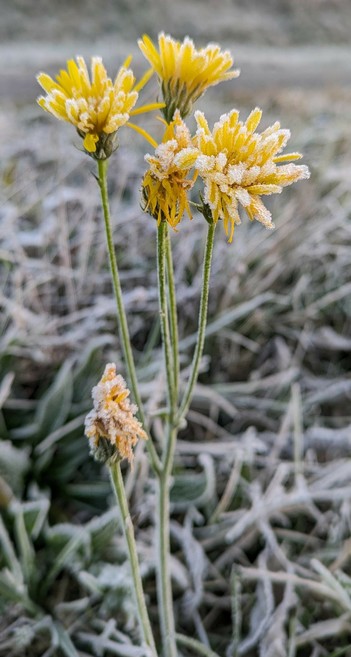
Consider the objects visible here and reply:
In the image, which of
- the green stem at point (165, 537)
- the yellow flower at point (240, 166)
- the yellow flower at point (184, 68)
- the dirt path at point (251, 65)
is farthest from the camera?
the dirt path at point (251, 65)

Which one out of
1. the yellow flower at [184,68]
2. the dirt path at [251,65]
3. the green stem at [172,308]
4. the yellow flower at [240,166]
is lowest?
the green stem at [172,308]

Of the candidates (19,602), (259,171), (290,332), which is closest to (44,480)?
(19,602)

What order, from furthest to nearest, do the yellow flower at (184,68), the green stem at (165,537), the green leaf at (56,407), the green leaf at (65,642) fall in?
the green leaf at (56,407) → the green leaf at (65,642) → the green stem at (165,537) → the yellow flower at (184,68)

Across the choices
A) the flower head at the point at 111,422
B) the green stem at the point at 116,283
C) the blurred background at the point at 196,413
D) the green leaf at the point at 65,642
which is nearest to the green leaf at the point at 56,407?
the blurred background at the point at 196,413

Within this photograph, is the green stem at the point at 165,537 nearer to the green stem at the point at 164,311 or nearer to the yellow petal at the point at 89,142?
the green stem at the point at 164,311

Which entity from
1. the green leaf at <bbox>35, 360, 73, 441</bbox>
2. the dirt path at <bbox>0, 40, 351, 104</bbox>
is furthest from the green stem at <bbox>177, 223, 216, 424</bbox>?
the dirt path at <bbox>0, 40, 351, 104</bbox>

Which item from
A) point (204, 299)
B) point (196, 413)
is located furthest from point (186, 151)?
point (196, 413)

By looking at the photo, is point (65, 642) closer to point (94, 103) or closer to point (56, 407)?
point (56, 407)

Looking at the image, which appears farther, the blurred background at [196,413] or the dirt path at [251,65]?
the dirt path at [251,65]
